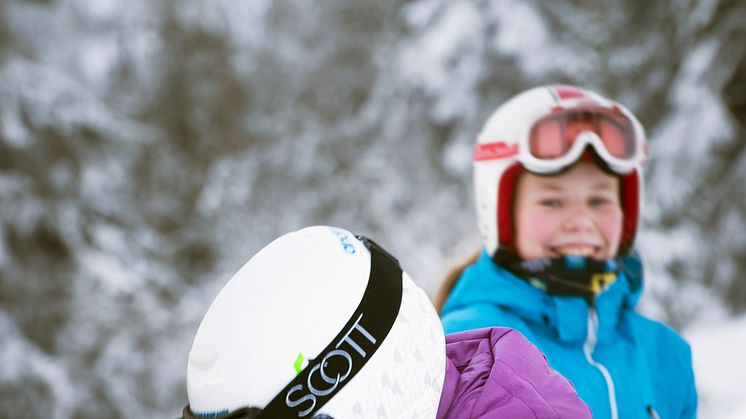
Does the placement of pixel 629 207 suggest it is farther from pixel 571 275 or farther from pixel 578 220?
pixel 571 275

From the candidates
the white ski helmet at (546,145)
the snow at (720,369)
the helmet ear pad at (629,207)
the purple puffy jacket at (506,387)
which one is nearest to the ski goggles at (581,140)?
the white ski helmet at (546,145)

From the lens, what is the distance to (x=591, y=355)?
2.32 metres

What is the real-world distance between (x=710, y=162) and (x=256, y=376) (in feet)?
22.0

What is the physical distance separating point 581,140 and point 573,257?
16.2 inches

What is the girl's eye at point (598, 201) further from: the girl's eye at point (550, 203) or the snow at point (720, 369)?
the snow at point (720, 369)

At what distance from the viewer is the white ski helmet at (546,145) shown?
2.50 metres

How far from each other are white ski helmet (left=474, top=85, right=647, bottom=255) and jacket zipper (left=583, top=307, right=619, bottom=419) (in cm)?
39

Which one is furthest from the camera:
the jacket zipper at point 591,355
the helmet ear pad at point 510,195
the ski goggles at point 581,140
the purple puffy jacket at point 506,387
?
the helmet ear pad at point 510,195

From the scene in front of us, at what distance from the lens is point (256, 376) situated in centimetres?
123

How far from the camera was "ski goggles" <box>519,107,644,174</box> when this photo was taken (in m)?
2.48

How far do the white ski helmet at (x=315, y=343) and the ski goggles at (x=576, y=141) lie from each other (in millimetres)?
1244


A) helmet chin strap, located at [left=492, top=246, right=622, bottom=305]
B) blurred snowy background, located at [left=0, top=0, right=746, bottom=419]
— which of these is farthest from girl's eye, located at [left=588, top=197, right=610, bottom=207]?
blurred snowy background, located at [left=0, top=0, right=746, bottom=419]

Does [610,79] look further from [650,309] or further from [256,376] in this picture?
[256,376]

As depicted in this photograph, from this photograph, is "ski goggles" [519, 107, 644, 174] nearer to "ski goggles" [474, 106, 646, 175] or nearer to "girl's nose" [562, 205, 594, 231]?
"ski goggles" [474, 106, 646, 175]
